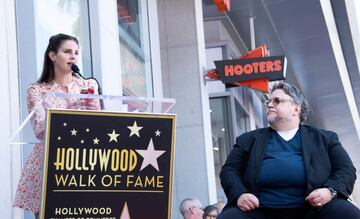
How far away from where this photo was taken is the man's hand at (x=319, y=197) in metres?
4.50

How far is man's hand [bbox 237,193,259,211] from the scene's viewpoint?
15.0 feet

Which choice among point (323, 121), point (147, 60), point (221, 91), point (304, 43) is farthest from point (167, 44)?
point (323, 121)

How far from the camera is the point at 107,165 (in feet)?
13.3

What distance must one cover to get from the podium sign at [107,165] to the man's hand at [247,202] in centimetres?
53

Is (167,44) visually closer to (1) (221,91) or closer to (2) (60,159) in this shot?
(1) (221,91)

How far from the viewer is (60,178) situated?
3951mm

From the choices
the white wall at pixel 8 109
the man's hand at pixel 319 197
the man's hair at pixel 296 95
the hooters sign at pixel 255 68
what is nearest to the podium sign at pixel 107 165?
the man's hand at pixel 319 197

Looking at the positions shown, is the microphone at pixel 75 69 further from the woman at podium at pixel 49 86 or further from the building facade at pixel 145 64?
the building facade at pixel 145 64

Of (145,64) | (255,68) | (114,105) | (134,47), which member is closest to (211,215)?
(134,47)

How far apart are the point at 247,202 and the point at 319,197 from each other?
402 mm

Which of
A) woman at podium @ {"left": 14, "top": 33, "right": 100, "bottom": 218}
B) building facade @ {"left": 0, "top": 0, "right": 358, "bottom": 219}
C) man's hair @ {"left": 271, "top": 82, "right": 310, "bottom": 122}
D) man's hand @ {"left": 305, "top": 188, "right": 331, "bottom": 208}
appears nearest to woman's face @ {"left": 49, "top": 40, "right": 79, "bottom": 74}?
woman at podium @ {"left": 14, "top": 33, "right": 100, "bottom": 218}

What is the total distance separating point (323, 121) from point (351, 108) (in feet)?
9.67

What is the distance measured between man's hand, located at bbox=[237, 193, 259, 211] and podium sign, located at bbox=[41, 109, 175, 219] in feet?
1.74

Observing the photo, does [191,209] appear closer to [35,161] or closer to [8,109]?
[8,109]
